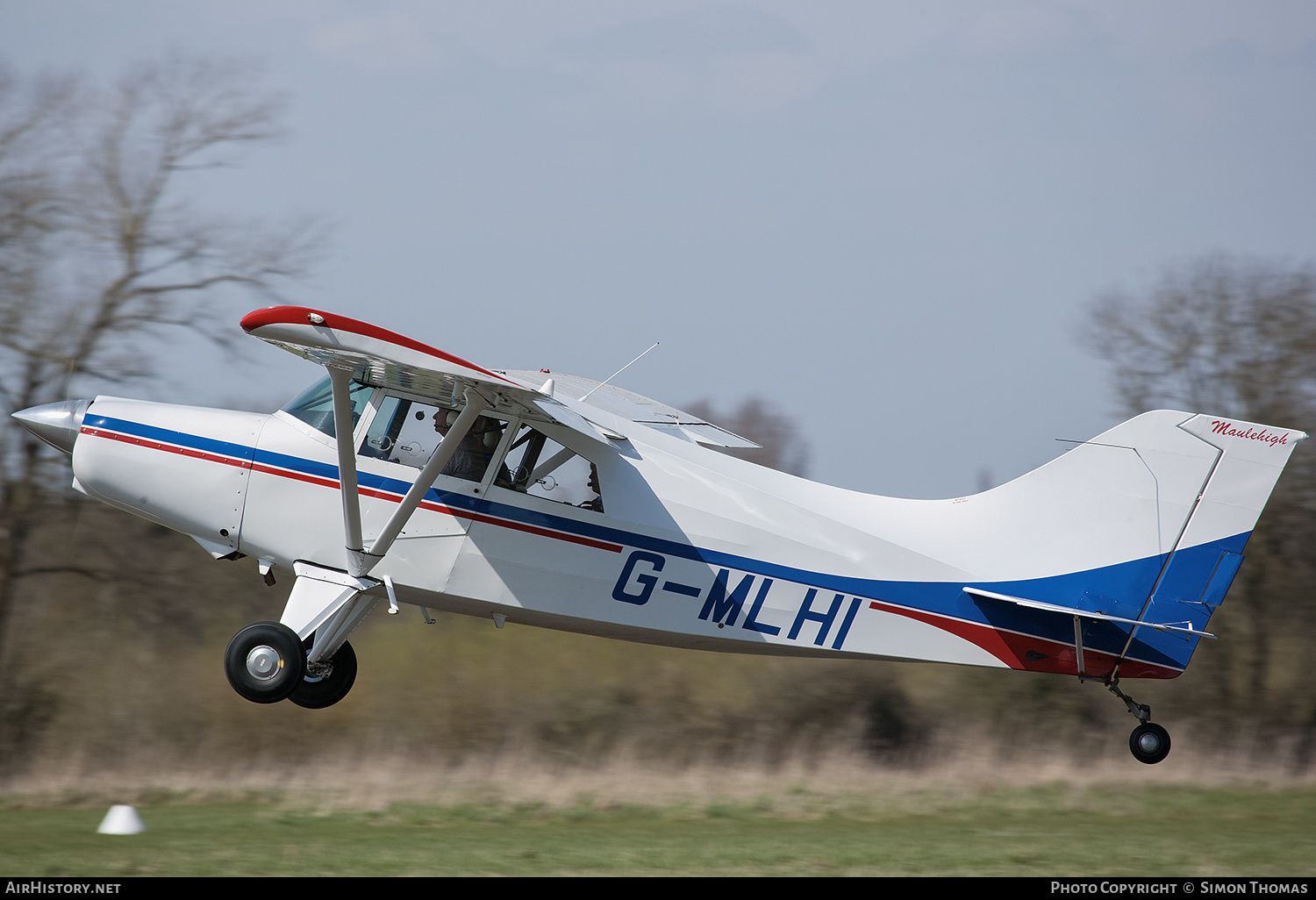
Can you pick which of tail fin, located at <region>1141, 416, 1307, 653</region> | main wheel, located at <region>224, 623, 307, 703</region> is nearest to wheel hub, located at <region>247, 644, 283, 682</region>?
main wheel, located at <region>224, 623, 307, 703</region>

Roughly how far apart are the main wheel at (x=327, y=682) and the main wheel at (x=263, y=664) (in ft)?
2.47

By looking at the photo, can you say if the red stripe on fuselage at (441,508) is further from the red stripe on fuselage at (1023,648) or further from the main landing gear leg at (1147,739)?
the main landing gear leg at (1147,739)

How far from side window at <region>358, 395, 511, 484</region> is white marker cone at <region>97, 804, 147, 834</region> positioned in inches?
212

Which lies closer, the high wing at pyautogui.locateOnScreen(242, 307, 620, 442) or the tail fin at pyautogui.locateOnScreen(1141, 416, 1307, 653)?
the high wing at pyautogui.locateOnScreen(242, 307, 620, 442)

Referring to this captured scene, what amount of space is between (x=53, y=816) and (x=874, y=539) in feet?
33.0

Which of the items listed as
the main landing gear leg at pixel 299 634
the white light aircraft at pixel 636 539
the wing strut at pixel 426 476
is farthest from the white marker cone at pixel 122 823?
the wing strut at pixel 426 476

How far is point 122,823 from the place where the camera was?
34.1 ft

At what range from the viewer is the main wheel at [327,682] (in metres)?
8.13

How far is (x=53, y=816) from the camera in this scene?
12367 millimetres

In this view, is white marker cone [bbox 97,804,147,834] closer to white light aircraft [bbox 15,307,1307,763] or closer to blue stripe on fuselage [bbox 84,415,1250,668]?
white light aircraft [bbox 15,307,1307,763]

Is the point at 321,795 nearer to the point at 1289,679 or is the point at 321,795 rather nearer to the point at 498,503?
the point at 498,503

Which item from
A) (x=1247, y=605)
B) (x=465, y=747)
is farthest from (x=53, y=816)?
(x=1247, y=605)

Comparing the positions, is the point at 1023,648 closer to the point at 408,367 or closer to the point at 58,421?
the point at 408,367

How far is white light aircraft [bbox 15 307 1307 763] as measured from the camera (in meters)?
7.43
